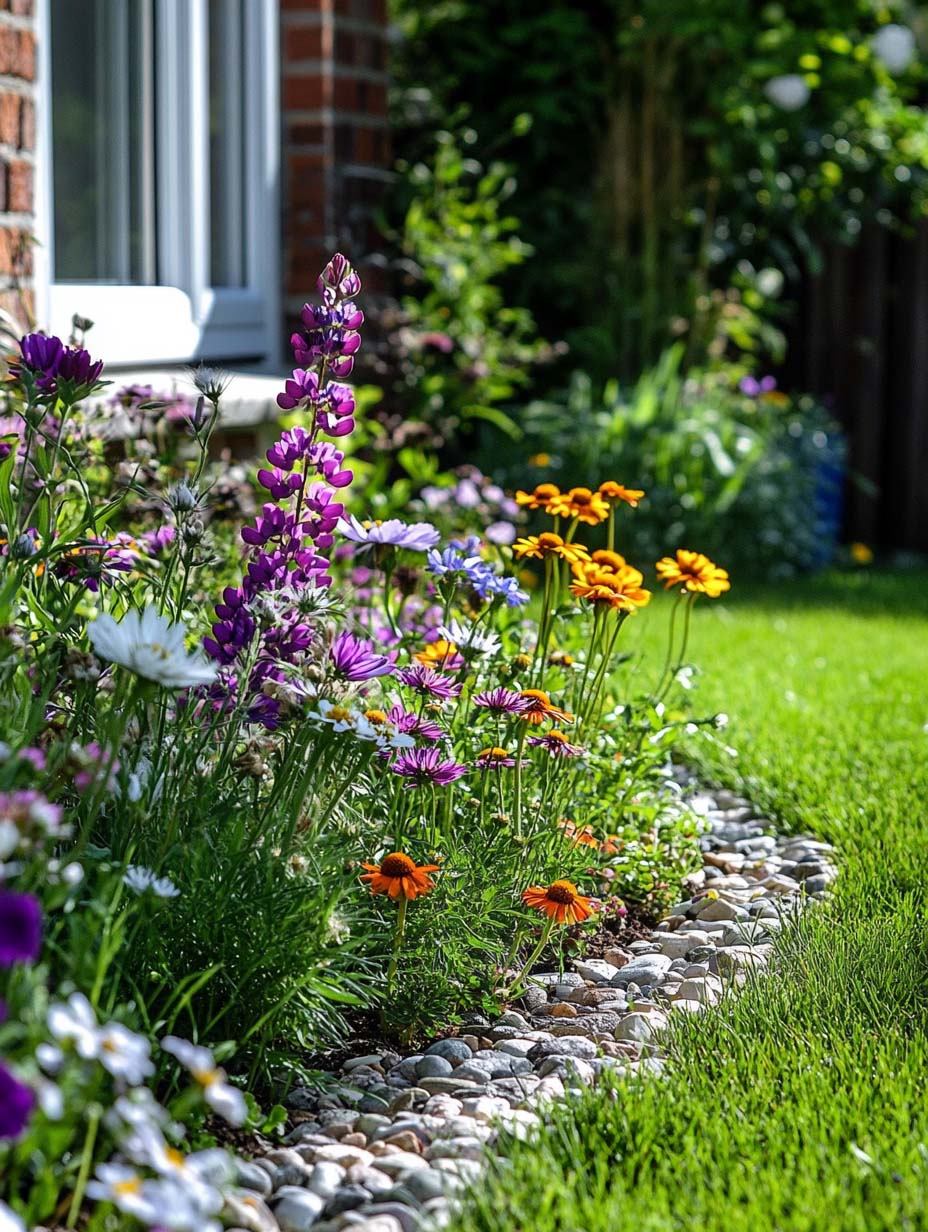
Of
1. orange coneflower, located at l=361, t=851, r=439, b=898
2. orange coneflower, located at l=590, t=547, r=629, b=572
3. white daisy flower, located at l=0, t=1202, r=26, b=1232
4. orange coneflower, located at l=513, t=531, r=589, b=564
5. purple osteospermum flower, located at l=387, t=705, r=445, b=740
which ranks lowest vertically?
white daisy flower, located at l=0, t=1202, r=26, b=1232

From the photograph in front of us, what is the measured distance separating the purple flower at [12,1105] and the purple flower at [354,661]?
0.81 metres

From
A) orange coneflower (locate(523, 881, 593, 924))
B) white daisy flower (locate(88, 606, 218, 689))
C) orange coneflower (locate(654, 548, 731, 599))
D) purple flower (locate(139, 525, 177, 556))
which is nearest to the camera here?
white daisy flower (locate(88, 606, 218, 689))

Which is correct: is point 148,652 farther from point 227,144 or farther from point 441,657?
point 227,144

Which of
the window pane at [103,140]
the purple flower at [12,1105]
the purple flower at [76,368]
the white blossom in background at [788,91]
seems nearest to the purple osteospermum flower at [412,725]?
the purple flower at [76,368]

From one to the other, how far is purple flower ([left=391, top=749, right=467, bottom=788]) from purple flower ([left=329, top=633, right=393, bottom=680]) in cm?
21

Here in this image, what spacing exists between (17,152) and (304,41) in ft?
5.95

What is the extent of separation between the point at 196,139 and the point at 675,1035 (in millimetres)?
3249

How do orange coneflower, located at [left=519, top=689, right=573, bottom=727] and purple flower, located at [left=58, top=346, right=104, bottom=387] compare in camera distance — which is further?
orange coneflower, located at [left=519, top=689, right=573, bottom=727]

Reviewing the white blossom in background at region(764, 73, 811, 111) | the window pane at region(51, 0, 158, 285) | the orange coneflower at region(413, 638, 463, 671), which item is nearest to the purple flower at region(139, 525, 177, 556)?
the orange coneflower at region(413, 638, 463, 671)

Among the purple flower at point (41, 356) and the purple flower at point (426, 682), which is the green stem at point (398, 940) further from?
the purple flower at point (41, 356)

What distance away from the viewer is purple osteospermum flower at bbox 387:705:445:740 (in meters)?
1.96

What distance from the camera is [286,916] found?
A: 67.8 inches

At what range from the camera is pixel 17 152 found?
318 cm

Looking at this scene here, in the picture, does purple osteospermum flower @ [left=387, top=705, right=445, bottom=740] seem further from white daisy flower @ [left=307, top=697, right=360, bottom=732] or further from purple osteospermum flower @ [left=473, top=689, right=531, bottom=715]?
white daisy flower @ [left=307, top=697, right=360, bottom=732]
